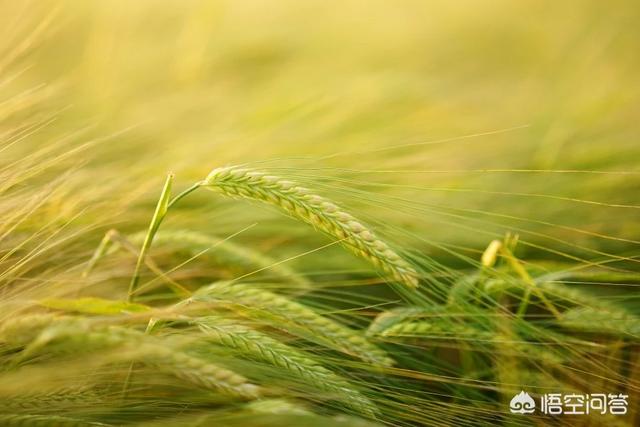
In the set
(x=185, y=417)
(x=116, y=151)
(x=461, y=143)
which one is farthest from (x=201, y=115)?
(x=185, y=417)

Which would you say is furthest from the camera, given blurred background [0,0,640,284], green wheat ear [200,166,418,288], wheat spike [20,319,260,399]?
blurred background [0,0,640,284]

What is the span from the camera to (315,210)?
0.57 m

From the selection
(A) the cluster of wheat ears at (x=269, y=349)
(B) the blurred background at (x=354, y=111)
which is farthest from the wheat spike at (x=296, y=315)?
(B) the blurred background at (x=354, y=111)

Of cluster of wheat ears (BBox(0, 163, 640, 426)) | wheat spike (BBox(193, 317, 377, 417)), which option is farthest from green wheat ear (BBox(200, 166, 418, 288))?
wheat spike (BBox(193, 317, 377, 417))

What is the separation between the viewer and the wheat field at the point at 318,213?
0.56 metres

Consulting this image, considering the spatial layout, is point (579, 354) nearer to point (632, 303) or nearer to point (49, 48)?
point (632, 303)

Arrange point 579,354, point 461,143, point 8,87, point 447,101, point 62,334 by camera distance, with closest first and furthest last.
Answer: point 62,334
point 579,354
point 8,87
point 461,143
point 447,101

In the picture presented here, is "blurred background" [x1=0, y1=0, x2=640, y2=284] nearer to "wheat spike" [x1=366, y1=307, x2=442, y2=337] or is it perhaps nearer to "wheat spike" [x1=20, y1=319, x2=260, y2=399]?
"wheat spike" [x1=366, y1=307, x2=442, y2=337]

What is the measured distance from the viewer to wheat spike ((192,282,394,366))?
0.58 meters

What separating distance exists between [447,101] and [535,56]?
0.26 metres

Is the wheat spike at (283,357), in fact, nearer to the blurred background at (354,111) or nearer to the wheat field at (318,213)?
the wheat field at (318,213)

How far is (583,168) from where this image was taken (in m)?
0.91

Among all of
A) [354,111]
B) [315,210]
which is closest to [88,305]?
[315,210]

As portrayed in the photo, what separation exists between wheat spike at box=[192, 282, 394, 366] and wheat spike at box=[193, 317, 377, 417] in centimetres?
2
